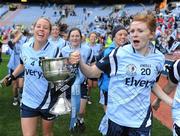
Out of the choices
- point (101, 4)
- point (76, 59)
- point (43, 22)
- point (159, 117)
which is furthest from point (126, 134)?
point (101, 4)

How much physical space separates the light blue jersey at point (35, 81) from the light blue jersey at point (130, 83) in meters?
1.21

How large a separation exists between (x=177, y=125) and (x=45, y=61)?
1.39 meters

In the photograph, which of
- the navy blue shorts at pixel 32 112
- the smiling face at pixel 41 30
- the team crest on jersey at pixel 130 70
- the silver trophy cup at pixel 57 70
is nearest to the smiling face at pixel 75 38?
the smiling face at pixel 41 30

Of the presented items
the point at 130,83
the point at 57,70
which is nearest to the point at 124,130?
the point at 130,83

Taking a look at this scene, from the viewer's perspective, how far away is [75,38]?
22.6ft

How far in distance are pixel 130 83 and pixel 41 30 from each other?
1.47 m

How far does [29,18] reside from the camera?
50688mm

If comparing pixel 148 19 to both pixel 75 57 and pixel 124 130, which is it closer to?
pixel 75 57

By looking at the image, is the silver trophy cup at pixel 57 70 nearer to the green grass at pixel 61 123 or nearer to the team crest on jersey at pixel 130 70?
the team crest on jersey at pixel 130 70

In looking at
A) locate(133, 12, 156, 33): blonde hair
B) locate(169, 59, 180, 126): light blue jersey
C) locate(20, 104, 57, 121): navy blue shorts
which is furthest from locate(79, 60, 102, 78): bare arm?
locate(20, 104, 57, 121): navy blue shorts

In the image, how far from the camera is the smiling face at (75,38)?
687cm

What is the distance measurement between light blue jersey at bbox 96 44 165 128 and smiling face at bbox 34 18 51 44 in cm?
117

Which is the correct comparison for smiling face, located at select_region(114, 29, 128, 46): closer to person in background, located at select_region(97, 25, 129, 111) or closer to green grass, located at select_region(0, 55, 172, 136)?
person in background, located at select_region(97, 25, 129, 111)

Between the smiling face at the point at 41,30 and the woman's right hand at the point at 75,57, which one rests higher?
the smiling face at the point at 41,30
